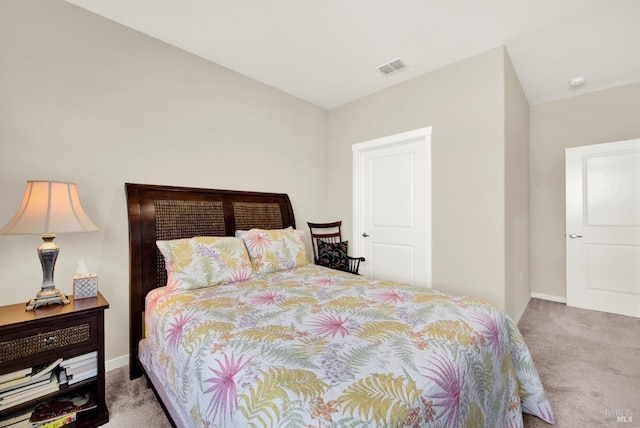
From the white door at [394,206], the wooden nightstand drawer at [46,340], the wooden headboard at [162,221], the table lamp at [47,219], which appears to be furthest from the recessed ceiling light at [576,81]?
the wooden nightstand drawer at [46,340]

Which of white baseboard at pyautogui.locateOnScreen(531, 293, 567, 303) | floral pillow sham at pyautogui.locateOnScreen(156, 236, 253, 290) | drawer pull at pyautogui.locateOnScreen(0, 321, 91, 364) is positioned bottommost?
white baseboard at pyautogui.locateOnScreen(531, 293, 567, 303)

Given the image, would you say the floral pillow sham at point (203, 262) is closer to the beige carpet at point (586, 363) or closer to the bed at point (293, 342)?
the bed at point (293, 342)

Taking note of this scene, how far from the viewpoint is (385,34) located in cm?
237

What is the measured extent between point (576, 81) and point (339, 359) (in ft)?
14.0

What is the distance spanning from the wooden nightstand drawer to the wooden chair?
2.33m

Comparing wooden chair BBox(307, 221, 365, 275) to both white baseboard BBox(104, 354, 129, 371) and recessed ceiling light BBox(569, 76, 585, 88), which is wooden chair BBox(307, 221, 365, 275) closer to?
white baseboard BBox(104, 354, 129, 371)

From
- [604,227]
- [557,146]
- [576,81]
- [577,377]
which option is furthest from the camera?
[557,146]

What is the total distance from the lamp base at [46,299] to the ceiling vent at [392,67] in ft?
10.7

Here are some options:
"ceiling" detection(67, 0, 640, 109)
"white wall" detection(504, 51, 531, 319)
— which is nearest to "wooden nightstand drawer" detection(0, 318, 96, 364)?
"ceiling" detection(67, 0, 640, 109)

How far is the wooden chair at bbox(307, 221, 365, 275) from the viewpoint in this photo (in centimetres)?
341

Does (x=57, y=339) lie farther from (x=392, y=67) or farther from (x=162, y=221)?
(x=392, y=67)

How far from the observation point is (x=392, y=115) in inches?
131

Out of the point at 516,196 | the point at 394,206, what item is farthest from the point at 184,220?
the point at 516,196

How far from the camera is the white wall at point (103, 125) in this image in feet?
5.90
